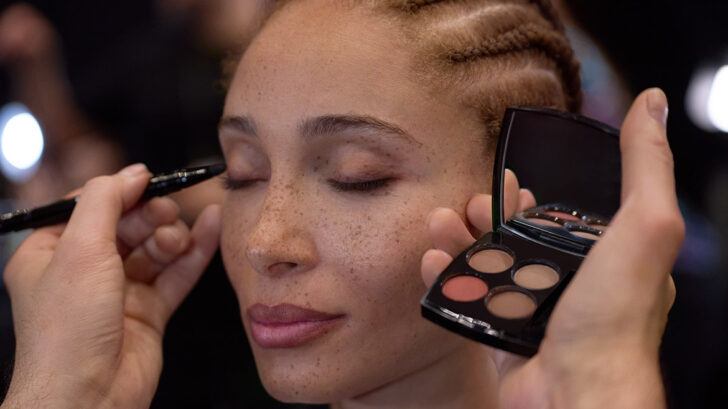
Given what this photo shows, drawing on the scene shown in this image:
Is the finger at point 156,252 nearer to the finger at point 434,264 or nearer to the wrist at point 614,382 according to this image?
the finger at point 434,264

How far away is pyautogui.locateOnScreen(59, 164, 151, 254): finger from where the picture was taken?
863 millimetres

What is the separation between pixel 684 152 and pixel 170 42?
5.44ft

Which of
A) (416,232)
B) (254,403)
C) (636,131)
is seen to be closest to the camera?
(636,131)

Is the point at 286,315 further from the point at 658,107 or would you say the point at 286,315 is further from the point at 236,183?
the point at 658,107

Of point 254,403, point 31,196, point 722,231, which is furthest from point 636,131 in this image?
point 31,196

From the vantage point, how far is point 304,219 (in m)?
0.77


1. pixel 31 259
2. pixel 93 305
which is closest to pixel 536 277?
pixel 93 305

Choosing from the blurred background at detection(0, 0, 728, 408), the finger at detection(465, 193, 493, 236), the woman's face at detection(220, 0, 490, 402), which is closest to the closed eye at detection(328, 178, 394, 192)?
the woman's face at detection(220, 0, 490, 402)

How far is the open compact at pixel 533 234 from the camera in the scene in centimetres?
60

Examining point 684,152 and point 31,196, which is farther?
point 31,196

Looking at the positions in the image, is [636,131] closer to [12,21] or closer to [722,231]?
[722,231]

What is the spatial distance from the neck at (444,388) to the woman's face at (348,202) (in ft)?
0.13

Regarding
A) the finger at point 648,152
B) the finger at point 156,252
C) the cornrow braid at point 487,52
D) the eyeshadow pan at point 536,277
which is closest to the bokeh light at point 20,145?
the finger at point 156,252

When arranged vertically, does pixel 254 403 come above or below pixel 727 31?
below
